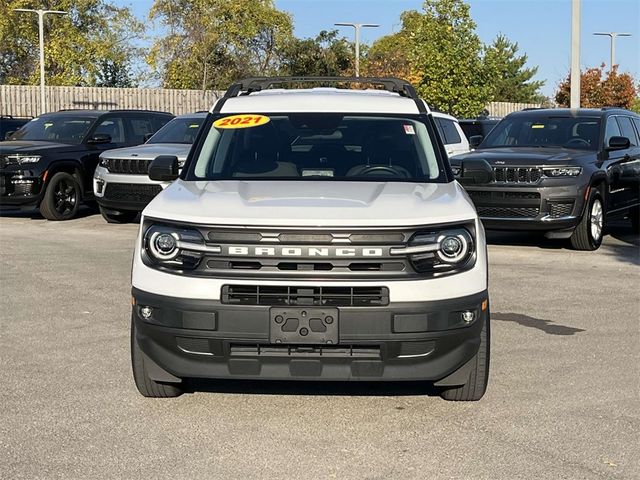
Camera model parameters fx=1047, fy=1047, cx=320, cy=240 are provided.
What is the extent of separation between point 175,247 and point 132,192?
10.6 metres

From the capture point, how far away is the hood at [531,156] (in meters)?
12.7

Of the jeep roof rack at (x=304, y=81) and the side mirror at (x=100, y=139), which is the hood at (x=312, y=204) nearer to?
the jeep roof rack at (x=304, y=81)

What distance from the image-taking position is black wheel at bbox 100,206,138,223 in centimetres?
1641

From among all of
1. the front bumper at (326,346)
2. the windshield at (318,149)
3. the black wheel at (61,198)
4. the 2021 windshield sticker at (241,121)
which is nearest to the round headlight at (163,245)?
the front bumper at (326,346)

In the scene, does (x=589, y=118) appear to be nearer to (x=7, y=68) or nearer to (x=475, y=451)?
(x=475, y=451)

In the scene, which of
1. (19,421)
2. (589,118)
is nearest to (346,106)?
(19,421)

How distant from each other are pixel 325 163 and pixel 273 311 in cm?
169

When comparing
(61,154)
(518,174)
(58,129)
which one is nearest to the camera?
(518,174)

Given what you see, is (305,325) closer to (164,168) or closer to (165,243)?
(165,243)

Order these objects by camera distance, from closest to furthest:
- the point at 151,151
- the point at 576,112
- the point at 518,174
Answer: the point at 518,174, the point at 576,112, the point at 151,151

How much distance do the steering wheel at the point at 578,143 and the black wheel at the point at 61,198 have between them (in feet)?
26.6

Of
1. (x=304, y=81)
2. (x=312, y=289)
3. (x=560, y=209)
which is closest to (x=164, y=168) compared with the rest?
(x=304, y=81)

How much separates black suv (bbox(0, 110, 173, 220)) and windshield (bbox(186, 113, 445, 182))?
10.6 meters

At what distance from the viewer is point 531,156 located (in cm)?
1291
